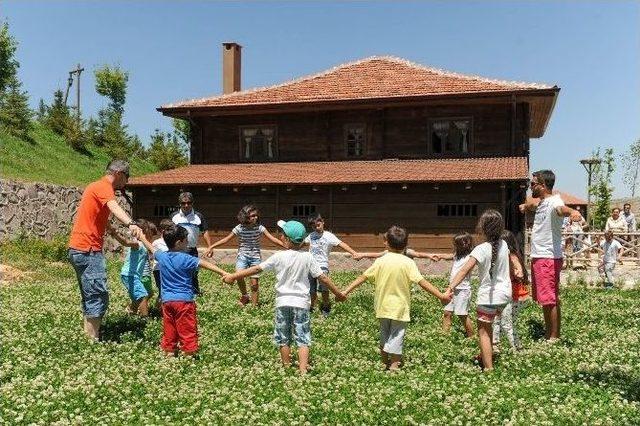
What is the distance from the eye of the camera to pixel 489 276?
27.3ft

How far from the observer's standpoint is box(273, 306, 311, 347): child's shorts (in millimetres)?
7949

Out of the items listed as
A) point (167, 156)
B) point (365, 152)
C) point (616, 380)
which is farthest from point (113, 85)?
point (616, 380)

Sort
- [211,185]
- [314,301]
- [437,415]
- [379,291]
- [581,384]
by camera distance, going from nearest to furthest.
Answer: [437,415], [581,384], [379,291], [314,301], [211,185]

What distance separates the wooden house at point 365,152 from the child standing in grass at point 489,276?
45.4ft

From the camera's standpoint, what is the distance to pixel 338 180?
23922 millimetres

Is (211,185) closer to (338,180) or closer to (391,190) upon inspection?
(338,180)

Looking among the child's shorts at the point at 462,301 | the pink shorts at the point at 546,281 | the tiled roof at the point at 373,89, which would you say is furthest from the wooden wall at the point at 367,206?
the pink shorts at the point at 546,281

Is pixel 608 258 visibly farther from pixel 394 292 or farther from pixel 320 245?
pixel 394 292

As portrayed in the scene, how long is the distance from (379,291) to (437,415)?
230cm

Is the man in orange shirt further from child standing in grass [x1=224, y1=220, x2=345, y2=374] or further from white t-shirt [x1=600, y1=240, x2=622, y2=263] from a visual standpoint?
white t-shirt [x1=600, y1=240, x2=622, y2=263]

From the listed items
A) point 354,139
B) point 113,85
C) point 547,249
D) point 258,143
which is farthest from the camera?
point 113,85

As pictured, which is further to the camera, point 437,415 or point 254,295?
point 254,295

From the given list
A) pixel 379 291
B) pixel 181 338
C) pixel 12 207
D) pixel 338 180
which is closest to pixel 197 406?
pixel 181 338

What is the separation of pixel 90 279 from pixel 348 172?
1695 centimetres
